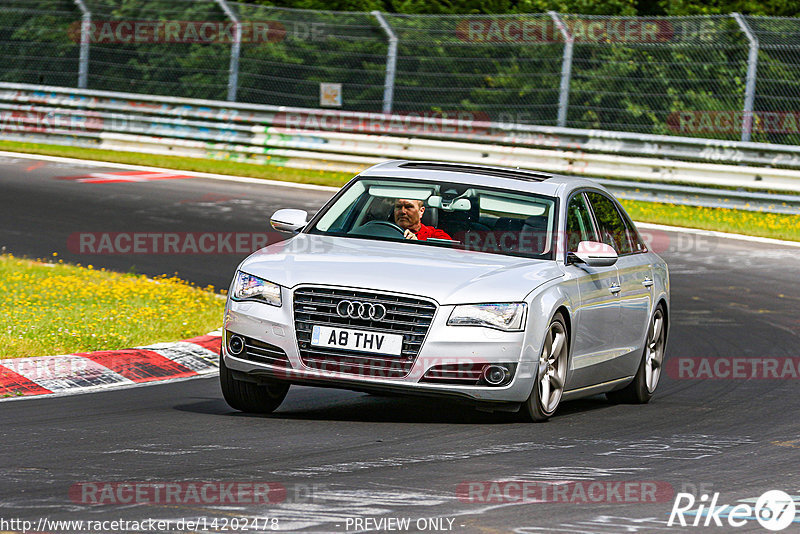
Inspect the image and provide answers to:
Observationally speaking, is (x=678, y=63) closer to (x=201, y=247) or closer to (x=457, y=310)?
(x=201, y=247)

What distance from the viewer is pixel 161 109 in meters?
26.5

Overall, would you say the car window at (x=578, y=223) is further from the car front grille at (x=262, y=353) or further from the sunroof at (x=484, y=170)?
the car front grille at (x=262, y=353)

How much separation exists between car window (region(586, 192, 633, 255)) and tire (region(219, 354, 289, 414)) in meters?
2.69

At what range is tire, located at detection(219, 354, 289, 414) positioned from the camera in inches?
341

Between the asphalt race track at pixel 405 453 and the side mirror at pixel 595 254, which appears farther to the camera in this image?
the side mirror at pixel 595 254

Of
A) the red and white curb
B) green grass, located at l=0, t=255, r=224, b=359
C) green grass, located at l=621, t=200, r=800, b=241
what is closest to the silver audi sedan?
the red and white curb

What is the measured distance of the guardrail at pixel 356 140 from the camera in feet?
71.4

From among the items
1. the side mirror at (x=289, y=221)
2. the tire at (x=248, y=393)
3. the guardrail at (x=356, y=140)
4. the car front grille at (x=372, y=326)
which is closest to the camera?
the car front grille at (x=372, y=326)

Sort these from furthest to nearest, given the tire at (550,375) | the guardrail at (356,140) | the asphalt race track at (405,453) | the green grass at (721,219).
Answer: the guardrail at (356,140)
the green grass at (721,219)
the tire at (550,375)
the asphalt race track at (405,453)

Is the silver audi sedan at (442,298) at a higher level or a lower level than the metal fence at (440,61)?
lower

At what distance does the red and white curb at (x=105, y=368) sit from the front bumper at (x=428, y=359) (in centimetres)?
156

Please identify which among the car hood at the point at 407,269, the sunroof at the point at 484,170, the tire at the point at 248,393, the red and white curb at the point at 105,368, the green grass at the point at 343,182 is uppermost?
the sunroof at the point at 484,170

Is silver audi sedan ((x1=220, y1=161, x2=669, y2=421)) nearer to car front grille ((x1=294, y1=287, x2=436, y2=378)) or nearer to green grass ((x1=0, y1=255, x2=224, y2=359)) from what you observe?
car front grille ((x1=294, y1=287, x2=436, y2=378))

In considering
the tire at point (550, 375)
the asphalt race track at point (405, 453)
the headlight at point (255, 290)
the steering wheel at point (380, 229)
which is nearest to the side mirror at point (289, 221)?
the steering wheel at point (380, 229)
